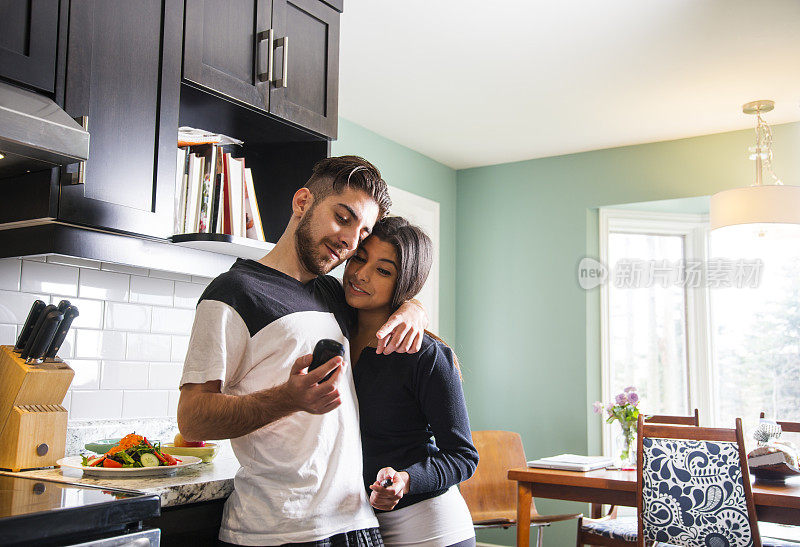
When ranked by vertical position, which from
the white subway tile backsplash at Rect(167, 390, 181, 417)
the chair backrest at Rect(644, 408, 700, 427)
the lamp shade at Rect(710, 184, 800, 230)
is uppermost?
the lamp shade at Rect(710, 184, 800, 230)

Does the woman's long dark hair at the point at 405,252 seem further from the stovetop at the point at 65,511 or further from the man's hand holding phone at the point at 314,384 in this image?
the stovetop at the point at 65,511

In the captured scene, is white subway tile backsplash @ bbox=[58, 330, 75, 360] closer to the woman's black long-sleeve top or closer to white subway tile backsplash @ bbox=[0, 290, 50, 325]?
white subway tile backsplash @ bbox=[0, 290, 50, 325]

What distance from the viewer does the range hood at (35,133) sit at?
4.87 ft

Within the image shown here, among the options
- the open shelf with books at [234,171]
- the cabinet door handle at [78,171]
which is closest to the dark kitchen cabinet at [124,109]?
the cabinet door handle at [78,171]

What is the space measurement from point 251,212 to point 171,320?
426mm

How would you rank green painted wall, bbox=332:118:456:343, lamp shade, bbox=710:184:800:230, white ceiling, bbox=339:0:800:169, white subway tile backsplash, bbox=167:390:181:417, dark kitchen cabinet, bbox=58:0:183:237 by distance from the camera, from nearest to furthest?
dark kitchen cabinet, bbox=58:0:183:237, white subway tile backsplash, bbox=167:390:181:417, white ceiling, bbox=339:0:800:169, lamp shade, bbox=710:184:800:230, green painted wall, bbox=332:118:456:343

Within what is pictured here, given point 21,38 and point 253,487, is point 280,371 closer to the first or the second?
point 253,487

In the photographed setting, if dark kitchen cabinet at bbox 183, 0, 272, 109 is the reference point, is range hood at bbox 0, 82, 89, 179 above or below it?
below

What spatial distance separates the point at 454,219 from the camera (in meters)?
5.29

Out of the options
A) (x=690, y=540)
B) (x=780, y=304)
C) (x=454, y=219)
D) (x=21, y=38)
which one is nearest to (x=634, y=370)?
(x=780, y=304)

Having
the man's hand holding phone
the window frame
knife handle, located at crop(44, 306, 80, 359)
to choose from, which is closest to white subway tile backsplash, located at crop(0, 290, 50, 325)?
knife handle, located at crop(44, 306, 80, 359)

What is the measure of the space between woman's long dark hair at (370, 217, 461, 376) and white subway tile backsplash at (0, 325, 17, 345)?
1017mm

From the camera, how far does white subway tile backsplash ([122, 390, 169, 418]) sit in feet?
7.20

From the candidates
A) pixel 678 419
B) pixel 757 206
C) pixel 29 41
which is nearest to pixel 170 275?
pixel 29 41
